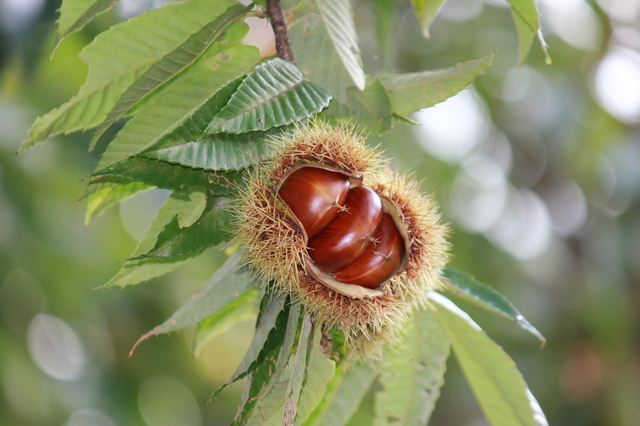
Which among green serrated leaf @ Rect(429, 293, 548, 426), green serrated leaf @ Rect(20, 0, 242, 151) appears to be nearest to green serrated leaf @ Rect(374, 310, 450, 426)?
green serrated leaf @ Rect(429, 293, 548, 426)

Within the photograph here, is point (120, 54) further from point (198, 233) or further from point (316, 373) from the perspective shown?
point (316, 373)

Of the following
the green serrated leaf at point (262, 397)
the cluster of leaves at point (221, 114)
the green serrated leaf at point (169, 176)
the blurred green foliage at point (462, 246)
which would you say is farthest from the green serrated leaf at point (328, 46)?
the blurred green foliage at point (462, 246)

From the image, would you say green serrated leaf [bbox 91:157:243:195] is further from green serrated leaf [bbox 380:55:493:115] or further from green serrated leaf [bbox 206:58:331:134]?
green serrated leaf [bbox 380:55:493:115]

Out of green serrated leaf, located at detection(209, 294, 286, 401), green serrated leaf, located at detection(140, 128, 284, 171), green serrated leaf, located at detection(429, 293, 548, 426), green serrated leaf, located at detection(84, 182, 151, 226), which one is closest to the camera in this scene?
green serrated leaf, located at detection(140, 128, 284, 171)

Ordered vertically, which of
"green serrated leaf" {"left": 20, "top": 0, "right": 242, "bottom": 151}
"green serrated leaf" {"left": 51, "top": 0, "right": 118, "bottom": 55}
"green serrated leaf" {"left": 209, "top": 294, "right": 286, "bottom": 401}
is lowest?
"green serrated leaf" {"left": 209, "top": 294, "right": 286, "bottom": 401}

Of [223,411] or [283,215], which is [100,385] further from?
[283,215]

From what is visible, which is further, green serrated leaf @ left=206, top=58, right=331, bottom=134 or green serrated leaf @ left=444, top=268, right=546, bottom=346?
green serrated leaf @ left=444, top=268, right=546, bottom=346
